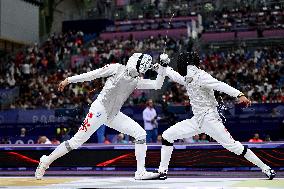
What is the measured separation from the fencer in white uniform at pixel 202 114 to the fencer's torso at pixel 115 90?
0.69 metres

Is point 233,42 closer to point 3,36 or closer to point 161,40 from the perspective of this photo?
point 161,40

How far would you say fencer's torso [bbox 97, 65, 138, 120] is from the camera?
7.93 m

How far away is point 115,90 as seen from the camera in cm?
795

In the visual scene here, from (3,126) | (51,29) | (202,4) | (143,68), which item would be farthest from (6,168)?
(51,29)

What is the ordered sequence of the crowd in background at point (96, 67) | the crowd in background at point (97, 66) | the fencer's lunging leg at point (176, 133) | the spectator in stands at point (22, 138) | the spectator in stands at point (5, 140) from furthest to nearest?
the crowd in background at point (97, 66) < the crowd in background at point (96, 67) < the spectator in stands at point (22, 138) < the spectator in stands at point (5, 140) < the fencer's lunging leg at point (176, 133)

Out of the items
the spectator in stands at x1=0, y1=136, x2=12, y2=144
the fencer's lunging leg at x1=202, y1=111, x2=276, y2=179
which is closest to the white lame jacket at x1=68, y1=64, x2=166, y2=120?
the fencer's lunging leg at x1=202, y1=111, x2=276, y2=179

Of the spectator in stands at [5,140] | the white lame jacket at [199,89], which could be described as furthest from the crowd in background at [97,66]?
the white lame jacket at [199,89]

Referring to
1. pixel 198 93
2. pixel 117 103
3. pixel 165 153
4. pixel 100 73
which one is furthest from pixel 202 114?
pixel 100 73

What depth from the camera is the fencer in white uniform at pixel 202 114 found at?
7602mm

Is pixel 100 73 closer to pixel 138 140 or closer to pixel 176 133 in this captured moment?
pixel 138 140

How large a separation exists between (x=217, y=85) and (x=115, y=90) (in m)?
1.54

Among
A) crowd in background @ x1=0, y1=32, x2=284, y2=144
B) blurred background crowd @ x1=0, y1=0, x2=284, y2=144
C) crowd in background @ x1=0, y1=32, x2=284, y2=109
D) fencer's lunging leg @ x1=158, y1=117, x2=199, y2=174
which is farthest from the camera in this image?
blurred background crowd @ x1=0, y1=0, x2=284, y2=144

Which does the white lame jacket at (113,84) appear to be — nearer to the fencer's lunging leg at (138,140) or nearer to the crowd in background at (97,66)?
the fencer's lunging leg at (138,140)

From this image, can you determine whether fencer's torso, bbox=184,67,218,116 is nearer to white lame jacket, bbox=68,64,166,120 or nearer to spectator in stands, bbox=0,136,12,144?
white lame jacket, bbox=68,64,166,120
